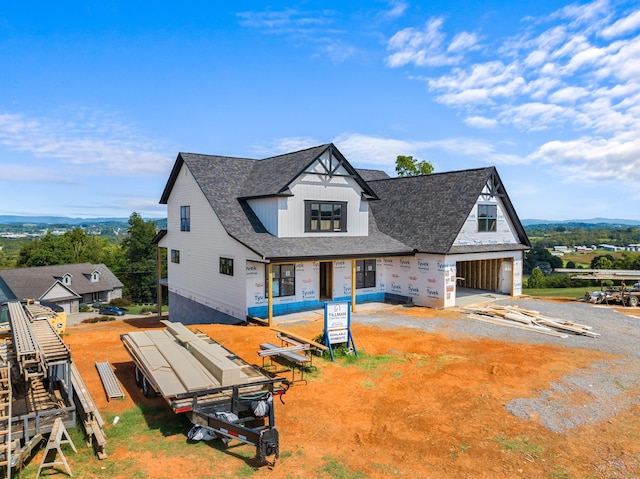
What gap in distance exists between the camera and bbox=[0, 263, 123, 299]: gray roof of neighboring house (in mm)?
54406

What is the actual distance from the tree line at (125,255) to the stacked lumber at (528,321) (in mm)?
57290

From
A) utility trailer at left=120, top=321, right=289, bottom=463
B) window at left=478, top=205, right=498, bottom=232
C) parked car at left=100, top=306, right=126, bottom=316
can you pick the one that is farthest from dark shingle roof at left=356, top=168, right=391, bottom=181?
parked car at left=100, top=306, right=126, bottom=316

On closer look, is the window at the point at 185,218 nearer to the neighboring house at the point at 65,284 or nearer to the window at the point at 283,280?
the window at the point at 283,280

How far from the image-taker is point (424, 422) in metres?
9.47

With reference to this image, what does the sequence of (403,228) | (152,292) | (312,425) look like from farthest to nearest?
(152,292)
(403,228)
(312,425)

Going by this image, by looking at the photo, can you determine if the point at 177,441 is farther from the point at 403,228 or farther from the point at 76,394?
the point at 403,228

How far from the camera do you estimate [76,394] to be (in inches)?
385

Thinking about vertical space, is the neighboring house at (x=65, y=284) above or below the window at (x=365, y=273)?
below

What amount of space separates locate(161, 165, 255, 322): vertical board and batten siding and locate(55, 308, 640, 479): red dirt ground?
590cm

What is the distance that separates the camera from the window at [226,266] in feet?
68.8

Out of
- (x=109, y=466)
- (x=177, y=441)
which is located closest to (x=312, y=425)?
(x=177, y=441)

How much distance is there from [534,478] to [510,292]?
20795 millimetres

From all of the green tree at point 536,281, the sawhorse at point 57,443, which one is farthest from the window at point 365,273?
the green tree at point 536,281

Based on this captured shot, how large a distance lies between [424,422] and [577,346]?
29.9ft
